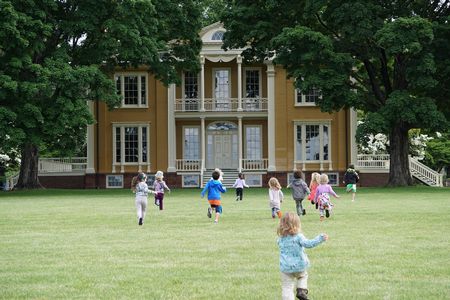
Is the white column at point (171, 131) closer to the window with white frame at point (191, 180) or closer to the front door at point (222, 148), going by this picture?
the window with white frame at point (191, 180)

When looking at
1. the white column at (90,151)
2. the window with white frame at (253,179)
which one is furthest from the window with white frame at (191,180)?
the white column at (90,151)

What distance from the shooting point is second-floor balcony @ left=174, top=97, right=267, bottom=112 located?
172 ft

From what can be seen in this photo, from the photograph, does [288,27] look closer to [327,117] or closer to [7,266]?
[327,117]

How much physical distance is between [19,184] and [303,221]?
28814 millimetres

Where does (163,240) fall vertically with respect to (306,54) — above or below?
below

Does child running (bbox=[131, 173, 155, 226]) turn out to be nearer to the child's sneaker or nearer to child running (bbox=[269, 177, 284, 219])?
child running (bbox=[269, 177, 284, 219])

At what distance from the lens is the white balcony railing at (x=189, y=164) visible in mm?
52406

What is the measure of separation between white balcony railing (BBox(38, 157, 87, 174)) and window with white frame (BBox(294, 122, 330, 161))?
1290 cm

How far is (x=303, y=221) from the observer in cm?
2111

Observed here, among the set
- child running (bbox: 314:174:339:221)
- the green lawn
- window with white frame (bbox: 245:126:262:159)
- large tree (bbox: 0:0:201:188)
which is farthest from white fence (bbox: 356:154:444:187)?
child running (bbox: 314:174:339:221)

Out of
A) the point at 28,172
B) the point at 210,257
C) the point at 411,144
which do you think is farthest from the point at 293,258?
the point at 411,144

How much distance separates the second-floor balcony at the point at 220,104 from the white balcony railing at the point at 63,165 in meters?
6.76

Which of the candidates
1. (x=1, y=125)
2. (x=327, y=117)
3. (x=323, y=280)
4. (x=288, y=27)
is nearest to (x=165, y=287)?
(x=323, y=280)

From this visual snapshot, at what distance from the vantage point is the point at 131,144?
174 ft
